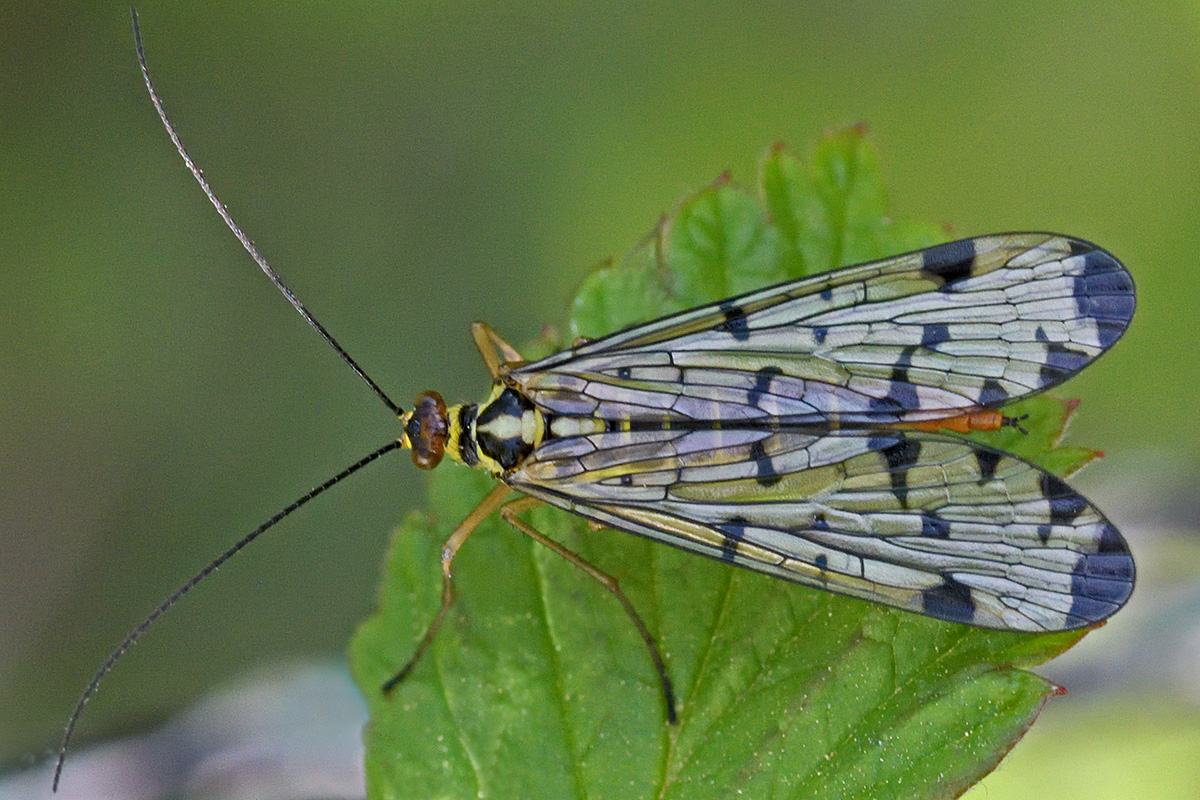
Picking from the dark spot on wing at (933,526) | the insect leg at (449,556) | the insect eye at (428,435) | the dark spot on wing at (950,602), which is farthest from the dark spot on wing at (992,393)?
the insect eye at (428,435)

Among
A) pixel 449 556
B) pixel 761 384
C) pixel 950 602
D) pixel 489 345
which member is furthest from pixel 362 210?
pixel 950 602

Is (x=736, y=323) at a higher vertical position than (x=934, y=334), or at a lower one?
higher

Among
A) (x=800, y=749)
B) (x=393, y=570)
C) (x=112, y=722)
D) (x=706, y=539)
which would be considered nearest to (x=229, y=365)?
(x=112, y=722)

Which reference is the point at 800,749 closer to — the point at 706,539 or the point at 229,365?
the point at 706,539

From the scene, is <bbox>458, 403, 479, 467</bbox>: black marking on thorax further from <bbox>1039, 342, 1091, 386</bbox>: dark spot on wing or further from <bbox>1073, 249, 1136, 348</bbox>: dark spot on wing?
<bbox>1073, 249, 1136, 348</bbox>: dark spot on wing

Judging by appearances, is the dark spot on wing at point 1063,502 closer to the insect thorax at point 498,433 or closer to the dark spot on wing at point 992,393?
the dark spot on wing at point 992,393

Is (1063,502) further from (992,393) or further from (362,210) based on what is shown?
(362,210)

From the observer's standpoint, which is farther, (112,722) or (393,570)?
(112,722)
